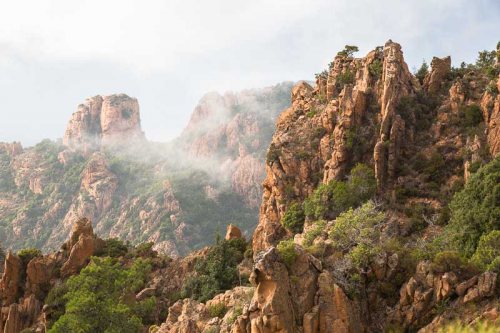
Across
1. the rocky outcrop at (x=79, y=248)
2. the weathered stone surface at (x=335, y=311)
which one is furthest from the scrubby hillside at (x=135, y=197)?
the weathered stone surface at (x=335, y=311)

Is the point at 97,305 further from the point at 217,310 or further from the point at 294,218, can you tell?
the point at 294,218

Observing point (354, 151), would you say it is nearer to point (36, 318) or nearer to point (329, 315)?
point (329, 315)

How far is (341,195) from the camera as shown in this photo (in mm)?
51344

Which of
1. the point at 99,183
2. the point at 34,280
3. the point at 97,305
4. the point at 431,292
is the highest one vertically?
the point at 431,292

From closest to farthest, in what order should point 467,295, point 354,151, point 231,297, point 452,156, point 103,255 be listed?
1. point 467,295
2. point 231,297
3. point 452,156
4. point 354,151
5. point 103,255

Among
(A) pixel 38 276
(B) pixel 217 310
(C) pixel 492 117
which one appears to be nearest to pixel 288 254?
(B) pixel 217 310

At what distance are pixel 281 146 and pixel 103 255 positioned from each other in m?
25.8

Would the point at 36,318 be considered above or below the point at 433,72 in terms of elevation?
below

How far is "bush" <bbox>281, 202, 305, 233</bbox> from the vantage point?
2175 inches

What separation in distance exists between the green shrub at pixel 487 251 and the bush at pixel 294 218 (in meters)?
25.2

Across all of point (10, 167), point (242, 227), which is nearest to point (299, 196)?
point (242, 227)

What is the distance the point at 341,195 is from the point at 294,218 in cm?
655

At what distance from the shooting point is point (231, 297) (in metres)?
33.2

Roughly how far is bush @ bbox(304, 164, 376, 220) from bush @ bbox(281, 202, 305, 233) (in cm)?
135
